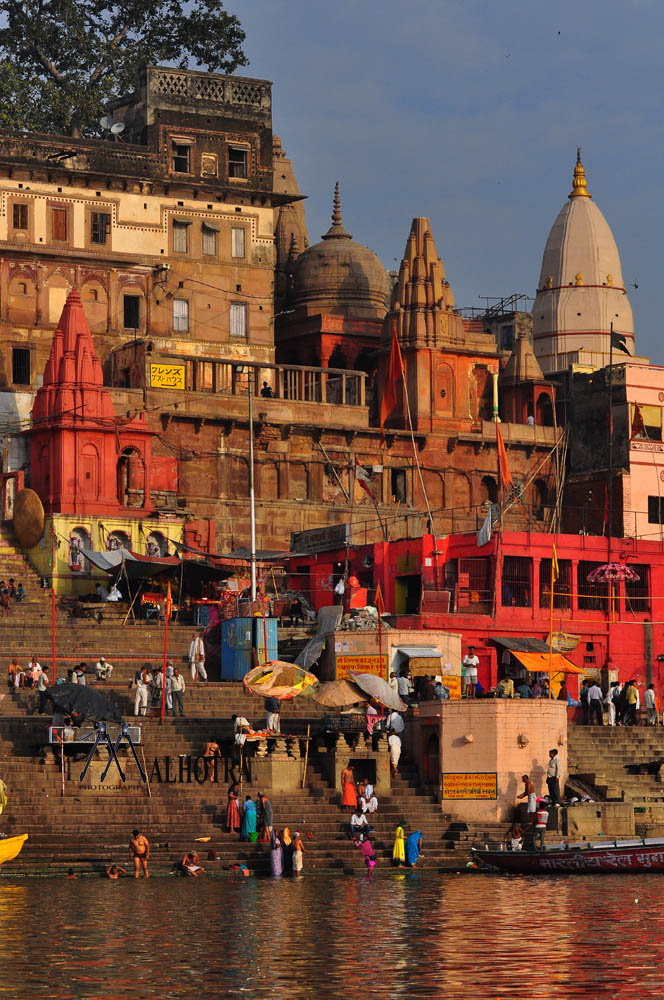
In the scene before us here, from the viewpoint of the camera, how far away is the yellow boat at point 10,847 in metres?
32.6

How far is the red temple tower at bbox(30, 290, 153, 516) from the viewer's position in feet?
180

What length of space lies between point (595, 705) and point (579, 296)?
29.9m

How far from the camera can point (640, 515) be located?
203ft

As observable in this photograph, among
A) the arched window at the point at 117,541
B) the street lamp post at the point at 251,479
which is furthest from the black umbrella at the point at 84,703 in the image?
the arched window at the point at 117,541

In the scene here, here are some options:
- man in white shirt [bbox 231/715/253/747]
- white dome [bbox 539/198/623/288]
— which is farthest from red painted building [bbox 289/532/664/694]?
white dome [bbox 539/198/623/288]

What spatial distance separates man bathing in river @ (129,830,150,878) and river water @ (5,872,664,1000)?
48cm

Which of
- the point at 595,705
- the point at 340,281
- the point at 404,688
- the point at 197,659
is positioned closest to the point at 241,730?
the point at 404,688

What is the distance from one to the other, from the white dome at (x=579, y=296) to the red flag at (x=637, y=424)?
29.3 ft

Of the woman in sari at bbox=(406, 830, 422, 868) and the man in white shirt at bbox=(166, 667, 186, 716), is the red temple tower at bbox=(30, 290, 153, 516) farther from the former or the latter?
the woman in sari at bbox=(406, 830, 422, 868)

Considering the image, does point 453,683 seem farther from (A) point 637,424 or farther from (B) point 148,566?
(A) point 637,424

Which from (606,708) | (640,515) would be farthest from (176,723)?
(640,515)

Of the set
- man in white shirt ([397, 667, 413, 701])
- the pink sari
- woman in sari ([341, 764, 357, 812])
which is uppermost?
man in white shirt ([397, 667, 413, 701])

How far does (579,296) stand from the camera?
7375 cm

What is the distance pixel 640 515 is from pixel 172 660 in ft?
68.3
